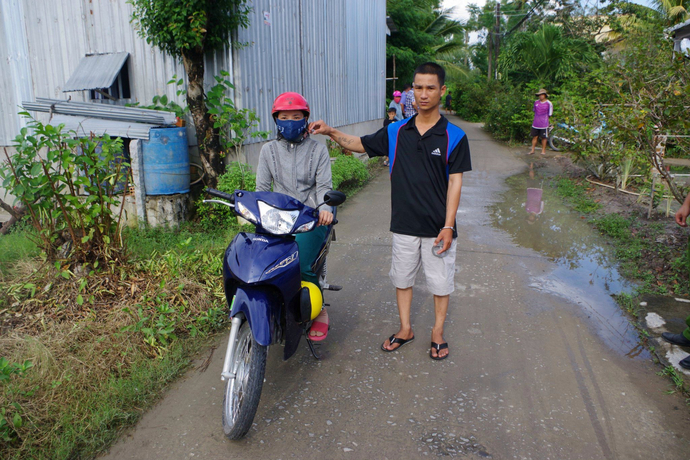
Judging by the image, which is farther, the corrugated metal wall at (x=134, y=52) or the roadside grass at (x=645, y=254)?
the corrugated metal wall at (x=134, y=52)

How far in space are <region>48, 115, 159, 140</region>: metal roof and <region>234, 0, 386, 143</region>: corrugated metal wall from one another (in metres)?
1.35

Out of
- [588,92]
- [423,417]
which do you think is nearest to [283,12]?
[423,417]

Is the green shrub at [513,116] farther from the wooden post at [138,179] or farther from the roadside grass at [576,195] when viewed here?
the wooden post at [138,179]

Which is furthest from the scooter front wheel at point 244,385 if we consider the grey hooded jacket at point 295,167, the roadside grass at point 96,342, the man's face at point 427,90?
the man's face at point 427,90

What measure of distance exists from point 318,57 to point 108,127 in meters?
4.83

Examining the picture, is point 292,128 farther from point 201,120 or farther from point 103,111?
point 103,111

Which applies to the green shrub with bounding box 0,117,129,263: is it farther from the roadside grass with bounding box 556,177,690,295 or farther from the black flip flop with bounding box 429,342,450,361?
the roadside grass with bounding box 556,177,690,295

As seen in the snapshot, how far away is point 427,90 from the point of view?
334cm

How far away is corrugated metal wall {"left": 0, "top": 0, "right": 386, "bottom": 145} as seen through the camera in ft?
22.4

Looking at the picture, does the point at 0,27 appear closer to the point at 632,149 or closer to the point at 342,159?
the point at 342,159

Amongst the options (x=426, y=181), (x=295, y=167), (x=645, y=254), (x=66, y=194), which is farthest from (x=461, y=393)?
(x=645, y=254)

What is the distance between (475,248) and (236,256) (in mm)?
3962

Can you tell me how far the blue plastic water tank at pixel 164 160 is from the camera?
6020 millimetres

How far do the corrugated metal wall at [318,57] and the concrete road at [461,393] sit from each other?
3710 millimetres
